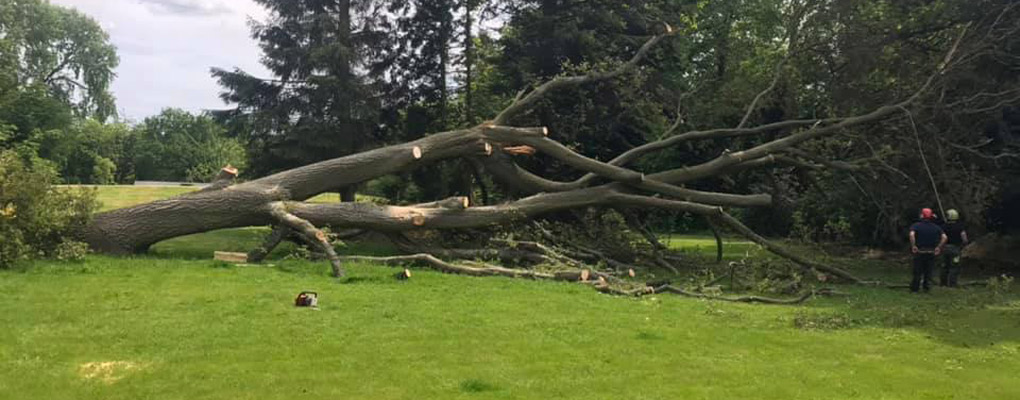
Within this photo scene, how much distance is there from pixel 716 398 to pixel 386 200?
1475 cm

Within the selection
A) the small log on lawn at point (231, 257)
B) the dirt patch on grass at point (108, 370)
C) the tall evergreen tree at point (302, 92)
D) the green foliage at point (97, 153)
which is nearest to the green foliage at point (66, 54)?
the green foliage at point (97, 153)

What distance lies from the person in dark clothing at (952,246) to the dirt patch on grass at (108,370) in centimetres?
1157

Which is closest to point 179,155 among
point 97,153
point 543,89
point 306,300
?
point 97,153

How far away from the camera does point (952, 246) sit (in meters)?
12.2

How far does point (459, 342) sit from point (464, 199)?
6500 mm

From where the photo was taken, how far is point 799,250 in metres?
13.2

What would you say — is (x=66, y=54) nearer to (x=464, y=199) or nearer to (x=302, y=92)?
(x=302, y=92)

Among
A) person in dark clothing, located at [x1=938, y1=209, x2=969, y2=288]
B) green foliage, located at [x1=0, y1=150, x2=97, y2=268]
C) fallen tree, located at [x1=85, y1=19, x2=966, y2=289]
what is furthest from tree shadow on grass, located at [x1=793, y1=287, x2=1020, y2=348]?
green foliage, located at [x1=0, y1=150, x2=97, y2=268]

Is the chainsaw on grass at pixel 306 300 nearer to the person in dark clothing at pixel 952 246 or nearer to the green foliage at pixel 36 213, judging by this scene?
the green foliage at pixel 36 213

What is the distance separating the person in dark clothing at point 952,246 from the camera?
1227 cm

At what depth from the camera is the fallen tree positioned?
1238 centimetres

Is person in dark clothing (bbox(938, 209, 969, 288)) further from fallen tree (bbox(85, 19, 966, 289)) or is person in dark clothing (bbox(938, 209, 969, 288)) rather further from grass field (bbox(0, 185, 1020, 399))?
grass field (bbox(0, 185, 1020, 399))

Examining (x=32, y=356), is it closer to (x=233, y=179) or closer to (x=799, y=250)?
(x=233, y=179)

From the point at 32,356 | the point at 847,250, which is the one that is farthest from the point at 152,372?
the point at 847,250
